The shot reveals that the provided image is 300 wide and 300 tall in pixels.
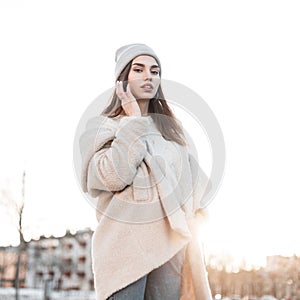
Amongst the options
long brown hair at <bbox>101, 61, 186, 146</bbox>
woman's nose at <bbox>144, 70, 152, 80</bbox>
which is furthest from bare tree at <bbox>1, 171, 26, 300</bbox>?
woman's nose at <bbox>144, 70, 152, 80</bbox>

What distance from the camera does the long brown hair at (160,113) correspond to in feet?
8.55

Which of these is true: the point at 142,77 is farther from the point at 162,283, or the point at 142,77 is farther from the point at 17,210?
the point at 17,210

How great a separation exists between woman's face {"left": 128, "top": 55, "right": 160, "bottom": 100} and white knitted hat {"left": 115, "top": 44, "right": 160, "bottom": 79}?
18mm

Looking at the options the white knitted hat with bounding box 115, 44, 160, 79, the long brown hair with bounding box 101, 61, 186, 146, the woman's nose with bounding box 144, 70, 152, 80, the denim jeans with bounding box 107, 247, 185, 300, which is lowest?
the denim jeans with bounding box 107, 247, 185, 300

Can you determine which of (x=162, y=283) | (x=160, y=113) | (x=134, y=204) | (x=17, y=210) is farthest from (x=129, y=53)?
(x=17, y=210)

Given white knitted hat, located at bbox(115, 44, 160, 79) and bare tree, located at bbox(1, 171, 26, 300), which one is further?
bare tree, located at bbox(1, 171, 26, 300)

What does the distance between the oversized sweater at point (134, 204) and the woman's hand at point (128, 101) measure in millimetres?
53

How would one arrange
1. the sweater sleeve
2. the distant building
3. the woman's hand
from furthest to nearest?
the distant building
the woman's hand
the sweater sleeve

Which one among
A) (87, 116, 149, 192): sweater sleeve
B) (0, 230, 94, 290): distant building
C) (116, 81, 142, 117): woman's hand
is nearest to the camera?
(87, 116, 149, 192): sweater sleeve

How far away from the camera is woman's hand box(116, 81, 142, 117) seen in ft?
8.33

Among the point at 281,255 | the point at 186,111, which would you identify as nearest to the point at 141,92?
the point at 186,111

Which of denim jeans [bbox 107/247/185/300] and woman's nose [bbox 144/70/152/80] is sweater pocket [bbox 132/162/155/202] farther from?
woman's nose [bbox 144/70/152/80]

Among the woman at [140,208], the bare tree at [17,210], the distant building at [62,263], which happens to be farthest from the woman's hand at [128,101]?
the distant building at [62,263]

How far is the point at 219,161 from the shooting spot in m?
2.54
